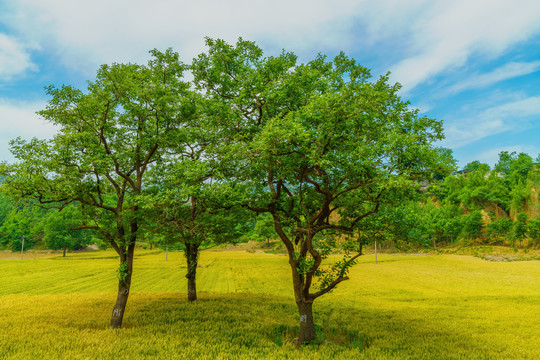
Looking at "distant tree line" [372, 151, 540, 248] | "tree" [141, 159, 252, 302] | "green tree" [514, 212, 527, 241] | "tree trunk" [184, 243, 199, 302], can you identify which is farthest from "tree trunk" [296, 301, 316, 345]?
"green tree" [514, 212, 527, 241]

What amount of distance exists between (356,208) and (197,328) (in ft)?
32.0

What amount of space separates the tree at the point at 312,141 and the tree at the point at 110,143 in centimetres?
229

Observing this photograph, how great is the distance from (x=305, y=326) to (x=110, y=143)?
13927 millimetres

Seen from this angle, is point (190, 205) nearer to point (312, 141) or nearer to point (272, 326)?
point (272, 326)

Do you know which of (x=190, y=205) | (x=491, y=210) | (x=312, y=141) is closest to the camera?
(x=312, y=141)

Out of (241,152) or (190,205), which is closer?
(241,152)

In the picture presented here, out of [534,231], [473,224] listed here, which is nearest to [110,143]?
[534,231]

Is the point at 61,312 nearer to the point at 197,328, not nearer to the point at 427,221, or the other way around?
the point at 197,328

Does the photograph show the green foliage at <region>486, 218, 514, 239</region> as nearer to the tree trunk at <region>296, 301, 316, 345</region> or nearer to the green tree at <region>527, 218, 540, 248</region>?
the green tree at <region>527, 218, 540, 248</region>

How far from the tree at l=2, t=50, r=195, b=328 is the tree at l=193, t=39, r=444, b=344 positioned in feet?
7.50

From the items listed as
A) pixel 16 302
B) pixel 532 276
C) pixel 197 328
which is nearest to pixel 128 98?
pixel 197 328

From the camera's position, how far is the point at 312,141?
36.1ft

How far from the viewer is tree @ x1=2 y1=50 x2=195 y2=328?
535 inches

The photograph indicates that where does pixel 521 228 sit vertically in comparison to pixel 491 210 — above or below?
below
